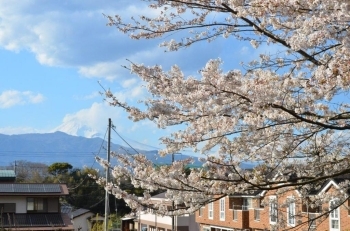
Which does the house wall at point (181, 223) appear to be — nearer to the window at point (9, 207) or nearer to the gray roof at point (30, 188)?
the gray roof at point (30, 188)

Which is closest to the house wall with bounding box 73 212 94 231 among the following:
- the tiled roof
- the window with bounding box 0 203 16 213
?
the tiled roof

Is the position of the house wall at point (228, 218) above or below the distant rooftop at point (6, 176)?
below

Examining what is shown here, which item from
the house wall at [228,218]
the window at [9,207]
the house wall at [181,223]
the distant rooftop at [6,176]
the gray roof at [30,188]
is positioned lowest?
the house wall at [181,223]

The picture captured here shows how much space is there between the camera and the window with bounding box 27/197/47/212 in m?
28.2

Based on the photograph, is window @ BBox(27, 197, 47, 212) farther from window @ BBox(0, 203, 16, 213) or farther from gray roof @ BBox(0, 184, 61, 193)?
window @ BBox(0, 203, 16, 213)

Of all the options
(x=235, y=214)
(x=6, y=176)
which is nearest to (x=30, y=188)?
(x=6, y=176)

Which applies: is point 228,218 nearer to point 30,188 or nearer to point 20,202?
point 30,188

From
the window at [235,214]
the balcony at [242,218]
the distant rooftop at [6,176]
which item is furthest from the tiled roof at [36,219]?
the window at [235,214]

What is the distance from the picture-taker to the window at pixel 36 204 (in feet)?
92.5

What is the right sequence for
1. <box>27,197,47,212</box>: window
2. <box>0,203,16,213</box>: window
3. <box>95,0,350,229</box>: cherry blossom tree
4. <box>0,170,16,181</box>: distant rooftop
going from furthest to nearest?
<box>0,170,16,181</box>: distant rooftop, <box>27,197,47,212</box>: window, <box>0,203,16,213</box>: window, <box>95,0,350,229</box>: cherry blossom tree

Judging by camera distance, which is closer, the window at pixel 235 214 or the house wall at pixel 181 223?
the window at pixel 235 214

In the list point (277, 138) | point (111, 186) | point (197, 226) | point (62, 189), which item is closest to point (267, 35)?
point (277, 138)

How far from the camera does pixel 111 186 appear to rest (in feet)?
22.2

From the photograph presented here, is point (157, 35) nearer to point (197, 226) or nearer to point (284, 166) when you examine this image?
point (284, 166)
